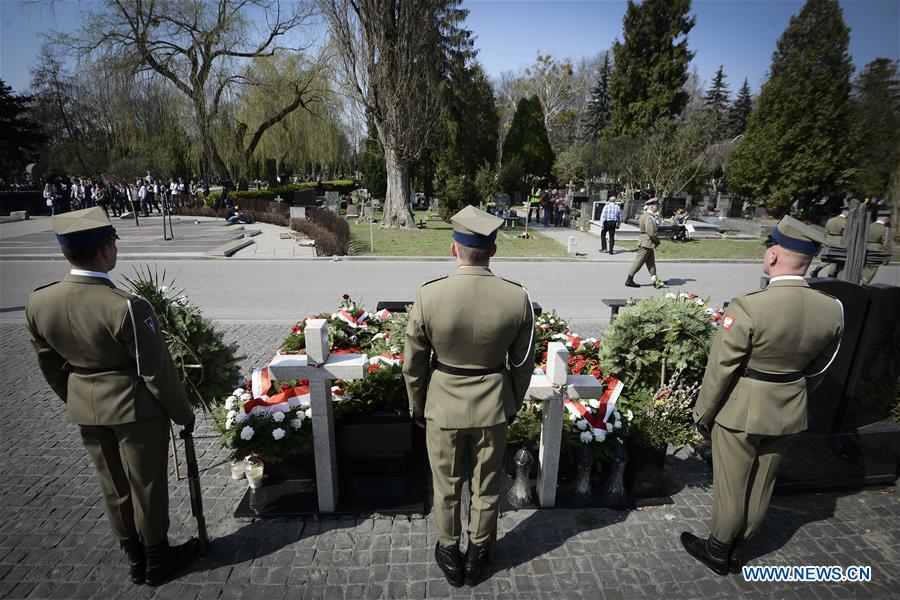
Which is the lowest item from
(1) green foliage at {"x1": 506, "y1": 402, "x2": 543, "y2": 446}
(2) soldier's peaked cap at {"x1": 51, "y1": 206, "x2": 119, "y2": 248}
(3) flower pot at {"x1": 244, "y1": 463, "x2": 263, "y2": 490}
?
(3) flower pot at {"x1": 244, "y1": 463, "x2": 263, "y2": 490}

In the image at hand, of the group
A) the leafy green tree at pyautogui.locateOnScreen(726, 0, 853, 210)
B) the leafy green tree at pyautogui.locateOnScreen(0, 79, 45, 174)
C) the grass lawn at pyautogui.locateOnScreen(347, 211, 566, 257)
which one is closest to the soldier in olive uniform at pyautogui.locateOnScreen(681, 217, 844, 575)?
the grass lawn at pyautogui.locateOnScreen(347, 211, 566, 257)

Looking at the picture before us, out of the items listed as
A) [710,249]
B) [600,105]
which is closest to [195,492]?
[710,249]

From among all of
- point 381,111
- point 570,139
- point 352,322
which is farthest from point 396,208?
point 570,139

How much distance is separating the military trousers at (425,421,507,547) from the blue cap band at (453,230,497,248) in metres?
1.10

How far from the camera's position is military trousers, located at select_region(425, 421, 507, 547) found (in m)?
3.04

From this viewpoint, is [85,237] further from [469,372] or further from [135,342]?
[469,372]

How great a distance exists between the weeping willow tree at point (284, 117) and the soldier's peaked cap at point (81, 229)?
27.2m

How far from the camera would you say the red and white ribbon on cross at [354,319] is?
531 centimetres

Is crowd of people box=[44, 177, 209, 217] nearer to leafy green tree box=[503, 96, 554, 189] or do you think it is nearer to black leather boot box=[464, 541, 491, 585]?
leafy green tree box=[503, 96, 554, 189]

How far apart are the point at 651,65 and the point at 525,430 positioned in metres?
37.5

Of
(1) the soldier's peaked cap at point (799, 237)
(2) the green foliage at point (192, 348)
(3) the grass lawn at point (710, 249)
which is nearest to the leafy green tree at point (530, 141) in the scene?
(3) the grass lawn at point (710, 249)

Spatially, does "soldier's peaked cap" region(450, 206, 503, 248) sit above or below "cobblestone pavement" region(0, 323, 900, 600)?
above

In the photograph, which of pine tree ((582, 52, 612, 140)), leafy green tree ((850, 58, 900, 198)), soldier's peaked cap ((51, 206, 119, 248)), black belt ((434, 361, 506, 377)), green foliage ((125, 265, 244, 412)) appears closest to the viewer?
soldier's peaked cap ((51, 206, 119, 248))

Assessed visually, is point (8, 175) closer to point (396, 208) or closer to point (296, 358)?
point (396, 208)
